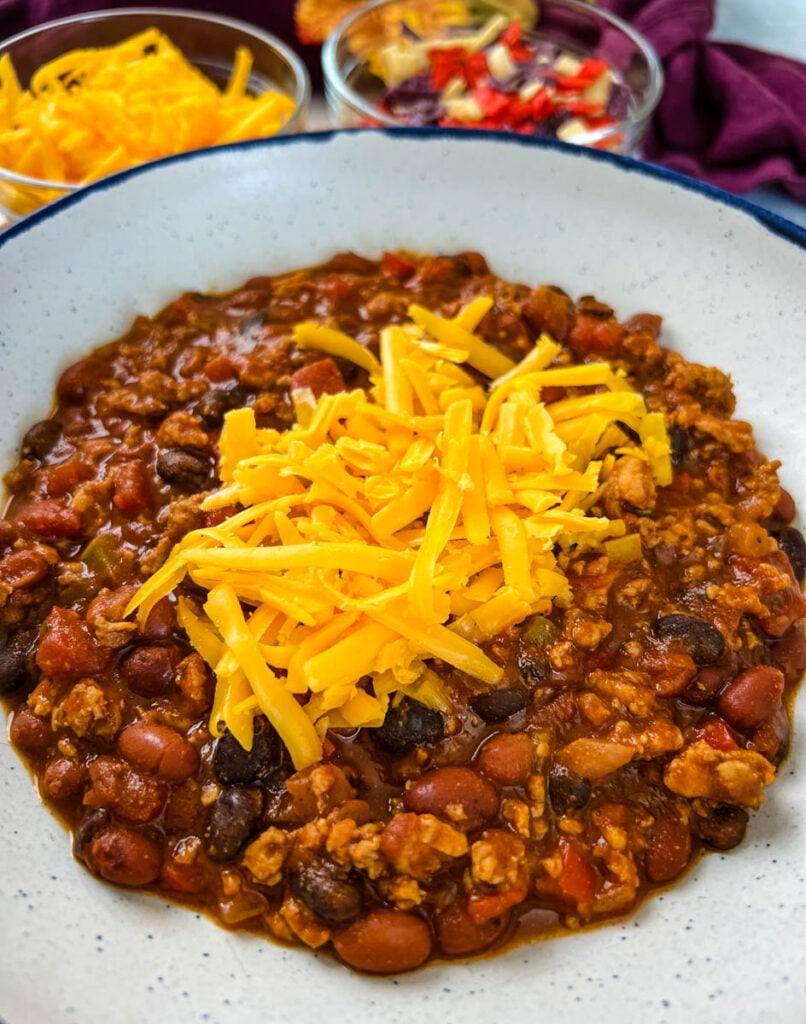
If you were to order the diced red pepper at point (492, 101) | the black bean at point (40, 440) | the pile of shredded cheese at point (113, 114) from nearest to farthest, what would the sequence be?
the black bean at point (40, 440) < the pile of shredded cheese at point (113, 114) < the diced red pepper at point (492, 101)

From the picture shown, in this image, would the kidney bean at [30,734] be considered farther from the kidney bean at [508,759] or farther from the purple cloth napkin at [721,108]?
the purple cloth napkin at [721,108]

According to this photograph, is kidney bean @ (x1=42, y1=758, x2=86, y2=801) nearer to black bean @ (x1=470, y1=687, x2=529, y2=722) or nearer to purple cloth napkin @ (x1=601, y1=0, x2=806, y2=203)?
black bean @ (x1=470, y1=687, x2=529, y2=722)

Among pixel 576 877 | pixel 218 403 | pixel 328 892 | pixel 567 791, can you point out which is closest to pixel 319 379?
pixel 218 403

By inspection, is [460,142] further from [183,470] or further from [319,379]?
[183,470]

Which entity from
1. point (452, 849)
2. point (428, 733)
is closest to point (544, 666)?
point (428, 733)

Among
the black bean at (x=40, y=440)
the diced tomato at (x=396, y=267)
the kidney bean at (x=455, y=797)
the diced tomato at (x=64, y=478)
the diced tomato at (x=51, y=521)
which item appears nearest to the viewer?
the kidney bean at (x=455, y=797)

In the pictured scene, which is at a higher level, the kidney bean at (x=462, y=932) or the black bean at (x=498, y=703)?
the black bean at (x=498, y=703)

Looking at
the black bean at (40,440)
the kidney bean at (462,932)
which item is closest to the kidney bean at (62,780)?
the kidney bean at (462,932)

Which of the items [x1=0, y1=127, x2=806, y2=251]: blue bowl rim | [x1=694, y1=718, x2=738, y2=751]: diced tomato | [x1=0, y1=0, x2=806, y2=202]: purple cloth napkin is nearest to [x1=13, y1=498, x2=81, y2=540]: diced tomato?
[x1=0, y1=127, x2=806, y2=251]: blue bowl rim

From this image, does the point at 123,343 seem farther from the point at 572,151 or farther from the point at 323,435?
the point at 572,151
